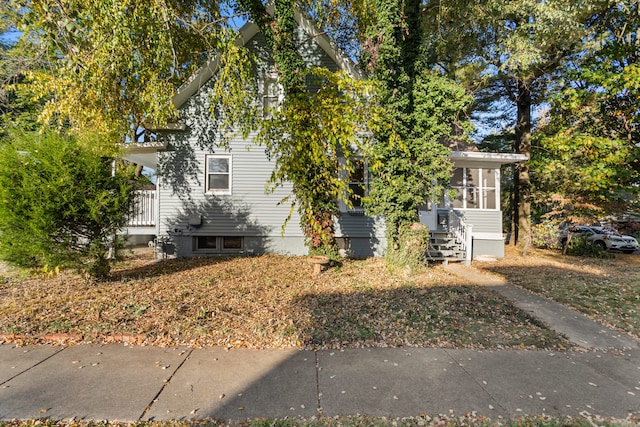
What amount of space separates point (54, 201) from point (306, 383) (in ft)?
17.4

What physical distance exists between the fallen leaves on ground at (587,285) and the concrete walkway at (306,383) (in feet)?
5.53

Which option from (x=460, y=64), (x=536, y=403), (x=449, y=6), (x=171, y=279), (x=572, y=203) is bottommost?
(x=536, y=403)

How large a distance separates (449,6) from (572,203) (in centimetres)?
884

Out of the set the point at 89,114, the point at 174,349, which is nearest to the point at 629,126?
the point at 174,349

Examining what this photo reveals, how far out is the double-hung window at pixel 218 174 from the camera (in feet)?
33.2

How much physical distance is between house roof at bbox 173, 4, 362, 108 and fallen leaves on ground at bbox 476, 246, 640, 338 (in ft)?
26.0

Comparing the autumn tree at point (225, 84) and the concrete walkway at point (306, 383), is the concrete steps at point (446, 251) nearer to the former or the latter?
the autumn tree at point (225, 84)

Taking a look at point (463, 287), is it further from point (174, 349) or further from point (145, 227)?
point (145, 227)

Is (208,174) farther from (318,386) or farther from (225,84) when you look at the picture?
(318,386)

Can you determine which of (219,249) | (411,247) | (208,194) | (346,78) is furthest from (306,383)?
(208,194)

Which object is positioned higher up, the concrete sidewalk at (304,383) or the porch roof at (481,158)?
the porch roof at (481,158)

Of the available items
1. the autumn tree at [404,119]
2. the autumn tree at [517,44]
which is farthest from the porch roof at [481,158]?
the autumn tree at [517,44]

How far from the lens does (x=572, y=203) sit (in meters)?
11.8

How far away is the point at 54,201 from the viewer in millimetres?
5211
